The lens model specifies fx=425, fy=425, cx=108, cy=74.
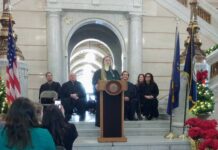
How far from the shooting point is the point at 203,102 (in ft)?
33.3

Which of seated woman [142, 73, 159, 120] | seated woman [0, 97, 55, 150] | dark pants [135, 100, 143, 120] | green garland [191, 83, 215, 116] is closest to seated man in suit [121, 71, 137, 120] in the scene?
dark pants [135, 100, 143, 120]

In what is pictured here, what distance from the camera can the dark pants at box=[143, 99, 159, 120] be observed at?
10.9m

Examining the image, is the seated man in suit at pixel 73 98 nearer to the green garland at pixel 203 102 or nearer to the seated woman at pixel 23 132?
the green garland at pixel 203 102

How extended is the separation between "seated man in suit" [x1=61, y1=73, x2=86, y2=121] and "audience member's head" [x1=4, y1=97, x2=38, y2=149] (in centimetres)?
754

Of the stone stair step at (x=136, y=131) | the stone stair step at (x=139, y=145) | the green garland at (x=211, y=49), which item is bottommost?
the stone stair step at (x=139, y=145)

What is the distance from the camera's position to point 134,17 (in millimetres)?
13719

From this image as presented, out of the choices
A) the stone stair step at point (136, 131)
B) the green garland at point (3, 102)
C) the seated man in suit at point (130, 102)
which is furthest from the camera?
the seated man in suit at point (130, 102)

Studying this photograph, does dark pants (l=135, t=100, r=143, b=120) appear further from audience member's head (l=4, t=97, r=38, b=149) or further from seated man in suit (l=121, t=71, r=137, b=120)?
audience member's head (l=4, t=97, r=38, b=149)

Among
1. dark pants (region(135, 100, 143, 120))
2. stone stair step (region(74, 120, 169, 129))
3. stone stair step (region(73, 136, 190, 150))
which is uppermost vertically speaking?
dark pants (region(135, 100, 143, 120))

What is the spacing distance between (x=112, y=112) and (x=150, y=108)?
7.80ft

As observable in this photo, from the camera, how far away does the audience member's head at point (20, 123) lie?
9.04 ft

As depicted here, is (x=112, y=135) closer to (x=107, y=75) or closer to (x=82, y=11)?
(x=107, y=75)

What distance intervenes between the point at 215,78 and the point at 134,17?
3.45m

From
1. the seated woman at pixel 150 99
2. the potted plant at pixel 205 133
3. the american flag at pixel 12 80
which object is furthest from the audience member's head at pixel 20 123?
the seated woman at pixel 150 99
